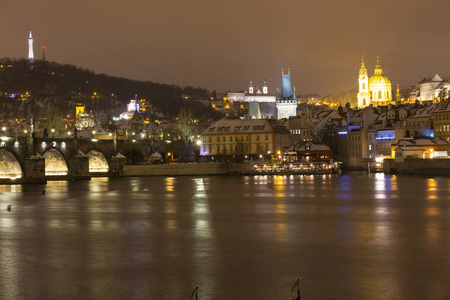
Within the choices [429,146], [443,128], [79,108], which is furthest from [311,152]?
[79,108]

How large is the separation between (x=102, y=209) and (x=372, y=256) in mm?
17514

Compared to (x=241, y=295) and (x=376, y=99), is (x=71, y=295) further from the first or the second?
(x=376, y=99)

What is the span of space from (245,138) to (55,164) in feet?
82.8

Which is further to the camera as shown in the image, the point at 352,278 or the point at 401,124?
the point at 401,124

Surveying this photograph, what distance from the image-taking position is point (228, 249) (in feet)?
65.4

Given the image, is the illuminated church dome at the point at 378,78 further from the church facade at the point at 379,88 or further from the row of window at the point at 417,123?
the row of window at the point at 417,123

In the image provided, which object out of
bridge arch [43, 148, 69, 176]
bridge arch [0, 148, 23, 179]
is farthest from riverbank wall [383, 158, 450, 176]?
bridge arch [0, 148, 23, 179]

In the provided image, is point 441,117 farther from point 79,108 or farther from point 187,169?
point 79,108

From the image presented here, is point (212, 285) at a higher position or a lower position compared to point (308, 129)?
lower

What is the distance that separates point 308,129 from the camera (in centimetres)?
9350

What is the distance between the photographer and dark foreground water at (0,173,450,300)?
49.7ft

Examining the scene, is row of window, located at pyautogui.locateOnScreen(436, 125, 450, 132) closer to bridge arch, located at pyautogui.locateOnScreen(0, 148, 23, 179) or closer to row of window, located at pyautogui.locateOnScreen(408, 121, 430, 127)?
row of window, located at pyautogui.locateOnScreen(408, 121, 430, 127)

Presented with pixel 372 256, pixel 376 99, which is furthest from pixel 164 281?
pixel 376 99

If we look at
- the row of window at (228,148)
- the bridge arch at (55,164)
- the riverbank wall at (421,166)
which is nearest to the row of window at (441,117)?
the riverbank wall at (421,166)
